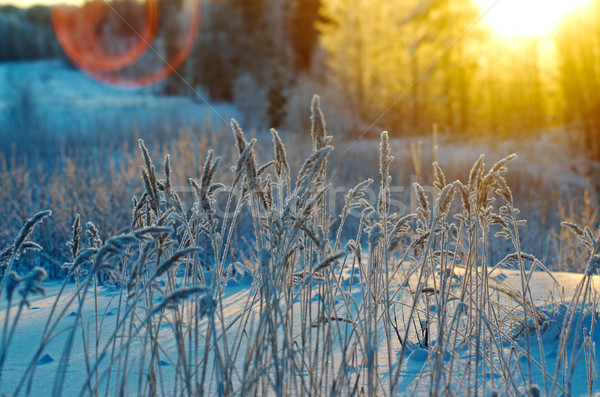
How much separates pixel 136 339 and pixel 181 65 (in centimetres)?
2459

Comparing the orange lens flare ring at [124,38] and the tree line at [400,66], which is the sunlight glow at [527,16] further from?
the orange lens flare ring at [124,38]

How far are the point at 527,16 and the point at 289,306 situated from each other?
44.5 ft

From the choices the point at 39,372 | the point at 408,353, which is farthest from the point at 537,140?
the point at 39,372

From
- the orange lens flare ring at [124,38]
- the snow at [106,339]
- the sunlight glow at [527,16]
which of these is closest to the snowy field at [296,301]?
the snow at [106,339]

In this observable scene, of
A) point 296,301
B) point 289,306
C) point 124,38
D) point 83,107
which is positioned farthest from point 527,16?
point 124,38

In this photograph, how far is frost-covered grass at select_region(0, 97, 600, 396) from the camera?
115 centimetres

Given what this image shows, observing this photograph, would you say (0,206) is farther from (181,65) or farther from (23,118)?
(181,65)

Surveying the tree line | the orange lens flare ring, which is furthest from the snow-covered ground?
the tree line

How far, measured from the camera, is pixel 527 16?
12523 mm

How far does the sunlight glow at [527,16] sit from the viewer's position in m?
11.3

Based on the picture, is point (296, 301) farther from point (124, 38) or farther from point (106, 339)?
point (124, 38)

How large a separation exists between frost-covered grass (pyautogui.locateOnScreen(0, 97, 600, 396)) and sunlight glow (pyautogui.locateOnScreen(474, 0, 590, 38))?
33.3 feet

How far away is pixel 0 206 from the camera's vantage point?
4496 millimetres

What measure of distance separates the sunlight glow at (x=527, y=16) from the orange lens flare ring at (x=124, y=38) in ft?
47.5
